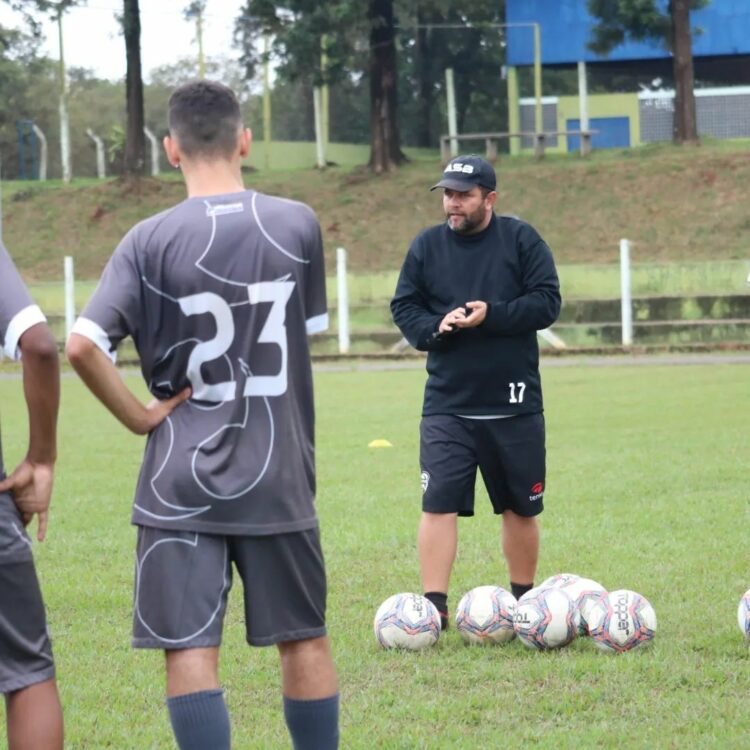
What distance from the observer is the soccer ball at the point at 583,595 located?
6473mm

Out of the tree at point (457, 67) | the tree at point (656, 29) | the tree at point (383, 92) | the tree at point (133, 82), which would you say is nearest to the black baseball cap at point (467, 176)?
the tree at point (656, 29)

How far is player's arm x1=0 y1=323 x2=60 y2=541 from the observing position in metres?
4.02

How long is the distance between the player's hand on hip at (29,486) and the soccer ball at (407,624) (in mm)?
2597

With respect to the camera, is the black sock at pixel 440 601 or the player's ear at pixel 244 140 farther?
the black sock at pixel 440 601

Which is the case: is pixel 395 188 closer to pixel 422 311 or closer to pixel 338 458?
pixel 338 458

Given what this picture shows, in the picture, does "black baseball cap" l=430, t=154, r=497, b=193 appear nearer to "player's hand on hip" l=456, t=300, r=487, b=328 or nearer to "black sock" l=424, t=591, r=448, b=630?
"player's hand on hip" l=456, t=300, r=487, b=328

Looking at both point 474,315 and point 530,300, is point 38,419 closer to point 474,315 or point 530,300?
point 474,315

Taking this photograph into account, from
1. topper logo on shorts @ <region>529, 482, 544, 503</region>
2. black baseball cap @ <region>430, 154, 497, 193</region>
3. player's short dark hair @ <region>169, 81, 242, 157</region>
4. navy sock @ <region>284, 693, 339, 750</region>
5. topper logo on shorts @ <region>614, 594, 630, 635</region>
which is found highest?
player's short dark hair @ <region>169, 81, 242, 157</region>

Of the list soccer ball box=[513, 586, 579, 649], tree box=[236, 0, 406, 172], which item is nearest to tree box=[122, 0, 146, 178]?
tree box=[236, 0, 406, 172]

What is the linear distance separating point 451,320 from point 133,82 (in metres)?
36.1

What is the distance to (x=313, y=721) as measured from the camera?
4383 mm

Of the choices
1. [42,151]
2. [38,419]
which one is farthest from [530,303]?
[42,151]

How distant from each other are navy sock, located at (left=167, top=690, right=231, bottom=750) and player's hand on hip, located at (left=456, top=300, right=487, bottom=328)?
276 centimetres

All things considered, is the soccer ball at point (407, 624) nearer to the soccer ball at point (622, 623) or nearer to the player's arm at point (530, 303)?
the soccer ball at point (622, 623)
